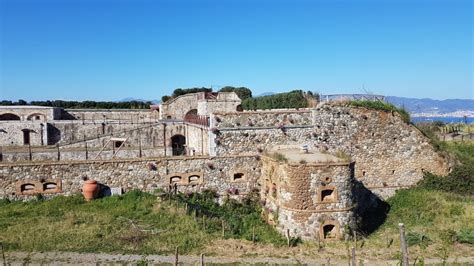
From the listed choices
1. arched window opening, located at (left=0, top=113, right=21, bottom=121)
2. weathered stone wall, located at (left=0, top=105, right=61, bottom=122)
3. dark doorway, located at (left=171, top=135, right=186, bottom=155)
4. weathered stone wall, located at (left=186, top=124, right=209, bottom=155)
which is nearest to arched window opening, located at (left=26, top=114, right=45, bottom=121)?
weathered stone wall, located at (left=0, top=105, right=61, bottom=122)

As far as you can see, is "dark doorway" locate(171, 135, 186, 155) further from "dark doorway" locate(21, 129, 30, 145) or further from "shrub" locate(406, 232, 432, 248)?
"shrub" locate(406, 232, 432, 248)

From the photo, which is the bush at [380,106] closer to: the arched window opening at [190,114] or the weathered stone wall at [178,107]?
the arched window opening at [190,114]

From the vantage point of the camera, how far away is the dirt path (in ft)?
46.2

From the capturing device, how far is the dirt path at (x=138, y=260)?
14.1 meters

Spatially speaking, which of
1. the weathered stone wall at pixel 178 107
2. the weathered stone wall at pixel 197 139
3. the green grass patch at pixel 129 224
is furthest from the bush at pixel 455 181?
the weathered stone wall at pixel 178 107

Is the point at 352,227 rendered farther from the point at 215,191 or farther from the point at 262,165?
the point at 215,191

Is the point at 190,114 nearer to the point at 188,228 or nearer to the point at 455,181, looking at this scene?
the point at 188,228

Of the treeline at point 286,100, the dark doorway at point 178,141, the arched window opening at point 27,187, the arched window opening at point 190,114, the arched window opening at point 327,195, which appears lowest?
the arched window opening at point 327,195

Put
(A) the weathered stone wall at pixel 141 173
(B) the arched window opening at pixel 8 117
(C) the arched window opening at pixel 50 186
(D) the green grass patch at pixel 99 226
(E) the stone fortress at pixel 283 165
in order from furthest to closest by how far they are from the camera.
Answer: (B) the arched window opening at pixel 8 117 → (C) the arched window opening at pixel 50 186 → (A) the weathered stone wall at pixel 141 173 → (E) the stone fortress at pixel 283 165 → (D) the green grass patch at pixel 99 226

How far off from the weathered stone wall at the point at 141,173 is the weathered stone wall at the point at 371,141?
3.08 meters

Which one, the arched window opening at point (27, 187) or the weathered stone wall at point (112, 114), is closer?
the arched window opening at point (27, 187)

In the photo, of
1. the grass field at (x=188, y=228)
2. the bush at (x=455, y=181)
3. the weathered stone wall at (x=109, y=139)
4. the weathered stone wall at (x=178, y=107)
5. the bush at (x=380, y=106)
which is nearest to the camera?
the grass field at (x=188, y=228)

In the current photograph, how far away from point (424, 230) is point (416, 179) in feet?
18.0

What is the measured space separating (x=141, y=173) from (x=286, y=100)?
412 inches
